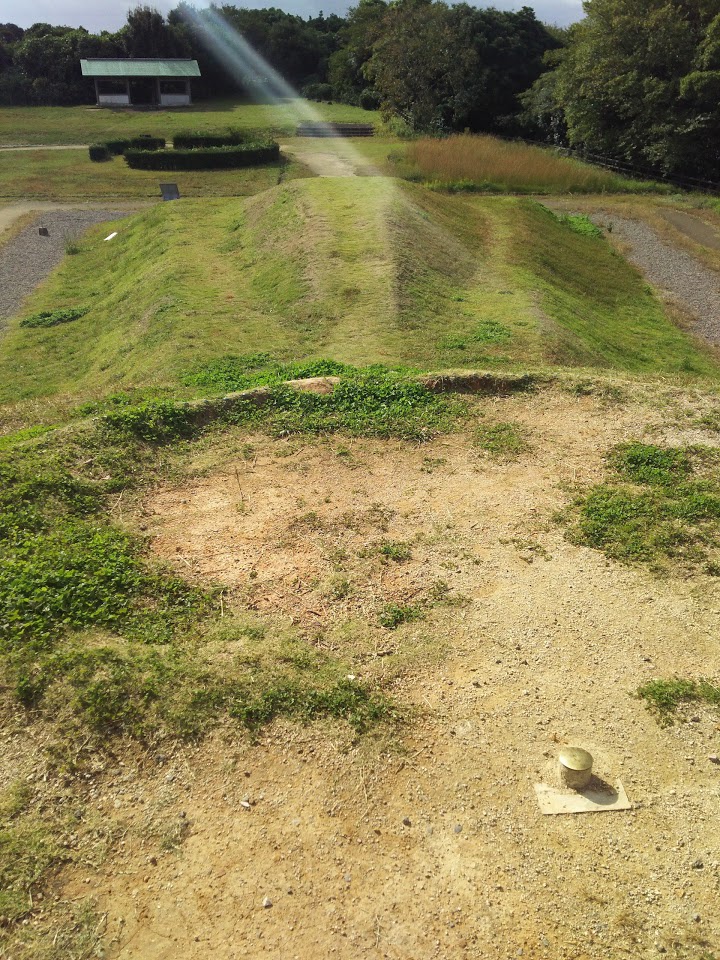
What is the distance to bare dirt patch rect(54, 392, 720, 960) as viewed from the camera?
153 inches

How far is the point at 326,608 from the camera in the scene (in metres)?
6.07

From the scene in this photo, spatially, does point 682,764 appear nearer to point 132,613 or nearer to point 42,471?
point 132,613

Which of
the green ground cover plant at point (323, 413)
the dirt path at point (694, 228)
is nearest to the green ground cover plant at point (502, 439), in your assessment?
the green ground cover plant at point (323, 413)

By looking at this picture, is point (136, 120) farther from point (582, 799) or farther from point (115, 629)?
point (582, 799)

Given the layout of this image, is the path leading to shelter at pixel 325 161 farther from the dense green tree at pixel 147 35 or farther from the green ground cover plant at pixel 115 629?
the green ground cover plant at pixel 115 629

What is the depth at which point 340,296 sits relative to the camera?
13.2 m

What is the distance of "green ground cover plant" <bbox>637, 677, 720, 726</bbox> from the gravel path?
17140mm

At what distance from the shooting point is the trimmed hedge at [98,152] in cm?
3547

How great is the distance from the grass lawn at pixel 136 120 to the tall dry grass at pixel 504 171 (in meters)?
15.9

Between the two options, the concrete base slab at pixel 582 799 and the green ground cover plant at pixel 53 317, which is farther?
the green ground cover plant at pixel 53 317

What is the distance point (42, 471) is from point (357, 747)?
4647 millimetres

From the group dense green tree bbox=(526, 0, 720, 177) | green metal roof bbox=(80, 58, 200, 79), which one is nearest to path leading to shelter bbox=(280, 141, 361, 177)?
dense green tree bbox=(526, 0, 720, 177)

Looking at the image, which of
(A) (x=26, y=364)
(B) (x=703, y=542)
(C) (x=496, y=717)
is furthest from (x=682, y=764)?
(A) (x=26, y=364)

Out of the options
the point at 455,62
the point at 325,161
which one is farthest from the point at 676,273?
the point at 455,62
